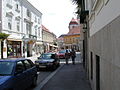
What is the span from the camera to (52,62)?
52.7ft

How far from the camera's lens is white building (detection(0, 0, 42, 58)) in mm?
26234

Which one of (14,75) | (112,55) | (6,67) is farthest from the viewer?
(6,67)

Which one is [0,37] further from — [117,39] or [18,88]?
[117,39]

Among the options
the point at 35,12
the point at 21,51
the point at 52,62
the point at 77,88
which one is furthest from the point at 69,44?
the point at 77,88

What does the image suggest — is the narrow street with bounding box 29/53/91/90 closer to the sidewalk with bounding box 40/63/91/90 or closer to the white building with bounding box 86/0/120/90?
the sidewalk with bounding box 40/63/91/90

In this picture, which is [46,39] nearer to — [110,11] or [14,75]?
[14,75]

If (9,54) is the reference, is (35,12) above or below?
above

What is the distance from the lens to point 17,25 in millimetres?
31234

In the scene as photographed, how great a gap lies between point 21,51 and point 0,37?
10.0 metres

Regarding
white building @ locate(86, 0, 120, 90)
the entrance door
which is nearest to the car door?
white building @ locate(86, 0, 120, 90)

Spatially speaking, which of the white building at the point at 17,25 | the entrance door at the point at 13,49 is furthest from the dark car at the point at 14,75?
the entrance door at the point at 13,49

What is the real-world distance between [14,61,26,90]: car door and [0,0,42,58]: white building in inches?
745

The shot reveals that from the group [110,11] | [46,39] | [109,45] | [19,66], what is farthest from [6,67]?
[46,39]

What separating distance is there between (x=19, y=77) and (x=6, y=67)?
0.63m
